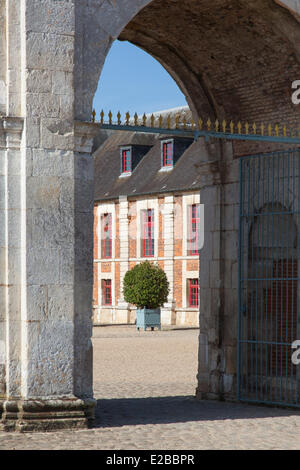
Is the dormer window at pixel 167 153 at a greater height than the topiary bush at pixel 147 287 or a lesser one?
greater

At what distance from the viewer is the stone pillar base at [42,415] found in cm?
734

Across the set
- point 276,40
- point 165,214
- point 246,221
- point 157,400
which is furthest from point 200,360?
point 165,214

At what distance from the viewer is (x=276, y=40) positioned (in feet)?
30.8

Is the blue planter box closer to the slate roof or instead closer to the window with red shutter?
the slate roof

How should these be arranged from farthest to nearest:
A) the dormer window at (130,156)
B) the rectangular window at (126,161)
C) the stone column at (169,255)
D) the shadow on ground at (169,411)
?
the rectangular window at (126,161) < the dormer window at (130,156) < the stone column at (169,255) < the shadow on ground at (169,411)

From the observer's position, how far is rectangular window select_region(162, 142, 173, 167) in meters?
34.4

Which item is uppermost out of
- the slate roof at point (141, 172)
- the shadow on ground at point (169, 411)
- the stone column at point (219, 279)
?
the slate roof at point (141, 172)

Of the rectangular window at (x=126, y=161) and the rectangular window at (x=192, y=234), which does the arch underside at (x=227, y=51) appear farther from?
the rectangular window at (x=126, y=161)

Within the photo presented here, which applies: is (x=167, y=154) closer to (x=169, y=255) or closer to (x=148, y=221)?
(x=148, y=221)

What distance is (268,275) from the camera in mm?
9969

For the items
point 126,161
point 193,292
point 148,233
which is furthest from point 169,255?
point 126,161

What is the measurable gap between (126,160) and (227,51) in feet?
90.4

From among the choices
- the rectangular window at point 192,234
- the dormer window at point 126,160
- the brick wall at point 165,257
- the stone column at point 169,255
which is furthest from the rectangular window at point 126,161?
the rectangular window at point 192,234

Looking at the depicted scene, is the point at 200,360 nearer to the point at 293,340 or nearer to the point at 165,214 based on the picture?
the point at 293,340
